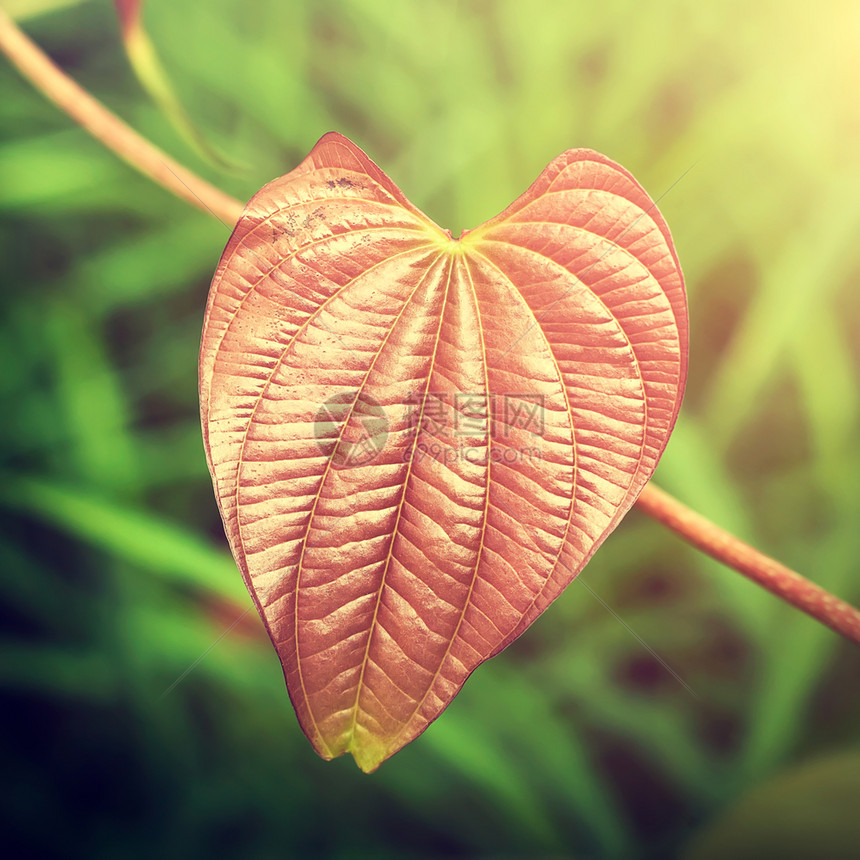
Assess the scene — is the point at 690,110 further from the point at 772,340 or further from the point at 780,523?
the point at 780,523

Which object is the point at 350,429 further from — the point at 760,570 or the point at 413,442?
the point at 760,570

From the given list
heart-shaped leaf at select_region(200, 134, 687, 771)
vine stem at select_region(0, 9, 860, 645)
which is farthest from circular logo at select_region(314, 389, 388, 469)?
vine stem at select_region(0, 9, 860, 645)

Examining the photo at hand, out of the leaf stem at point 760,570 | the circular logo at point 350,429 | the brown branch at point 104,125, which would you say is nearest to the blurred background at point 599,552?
the brown branch at point 104,125

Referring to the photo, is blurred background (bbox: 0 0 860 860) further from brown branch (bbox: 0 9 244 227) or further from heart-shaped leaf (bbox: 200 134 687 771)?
heart-shaped leaf (bbox: 200 134 687 771)

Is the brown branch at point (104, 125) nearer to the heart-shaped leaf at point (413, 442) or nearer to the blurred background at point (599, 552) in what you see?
the blurred background at point (599, 552)

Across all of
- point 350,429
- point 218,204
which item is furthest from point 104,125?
point 350,429

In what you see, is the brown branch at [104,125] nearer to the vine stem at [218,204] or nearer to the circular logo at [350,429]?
the vine stem at [218,204]

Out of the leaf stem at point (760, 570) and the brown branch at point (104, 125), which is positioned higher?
the brown branch at point (104, 125)

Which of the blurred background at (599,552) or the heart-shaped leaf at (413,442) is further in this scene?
the blurred background at (599,552)
